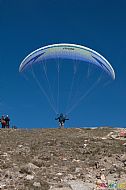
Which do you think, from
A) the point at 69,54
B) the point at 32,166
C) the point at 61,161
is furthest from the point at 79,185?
the point at 69,54

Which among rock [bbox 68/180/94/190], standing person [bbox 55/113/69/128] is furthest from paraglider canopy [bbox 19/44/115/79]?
rock [bbox 68/180/94/190]

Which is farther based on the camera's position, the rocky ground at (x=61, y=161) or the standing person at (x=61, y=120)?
the standing person at (x=61, y=120)

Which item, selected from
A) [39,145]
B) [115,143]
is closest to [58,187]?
[39,145]

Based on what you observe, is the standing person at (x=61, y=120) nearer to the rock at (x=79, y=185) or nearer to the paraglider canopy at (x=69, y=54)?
the paraglider canopy at (x=69, y=54)

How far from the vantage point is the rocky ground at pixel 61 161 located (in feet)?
66.8

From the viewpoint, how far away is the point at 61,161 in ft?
78.2

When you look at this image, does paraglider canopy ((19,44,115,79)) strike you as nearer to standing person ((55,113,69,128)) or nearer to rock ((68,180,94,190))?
standing person ((55,113,69,128))

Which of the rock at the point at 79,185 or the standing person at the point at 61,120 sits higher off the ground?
the standing person at the point at 61,120

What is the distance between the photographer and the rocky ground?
66.8 ft

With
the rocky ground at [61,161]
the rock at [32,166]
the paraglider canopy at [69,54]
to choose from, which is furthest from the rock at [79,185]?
the paraglider canopy at [69,54]

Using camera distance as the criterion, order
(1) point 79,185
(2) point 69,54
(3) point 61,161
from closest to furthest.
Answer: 1. (1) point 79,185
2. (3) point 61,161
3. (2) point 69,54

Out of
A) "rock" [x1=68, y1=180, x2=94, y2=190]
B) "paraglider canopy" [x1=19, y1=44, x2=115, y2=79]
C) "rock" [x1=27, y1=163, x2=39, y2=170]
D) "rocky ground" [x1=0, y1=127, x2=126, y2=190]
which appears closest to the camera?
"rock" [x1=68, y1=180, x2=94, y2=190]

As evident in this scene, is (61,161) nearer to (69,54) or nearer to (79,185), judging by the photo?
(79,185)

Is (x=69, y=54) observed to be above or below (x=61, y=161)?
above
